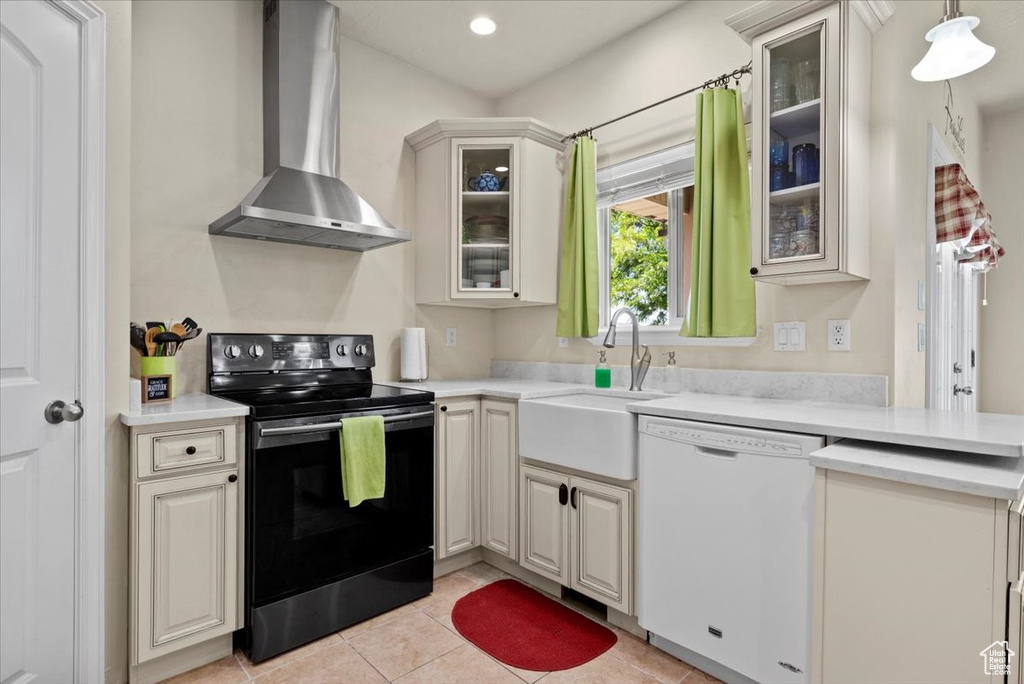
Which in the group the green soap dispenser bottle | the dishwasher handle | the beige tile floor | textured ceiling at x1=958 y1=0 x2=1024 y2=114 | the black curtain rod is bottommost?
the beige tile floor

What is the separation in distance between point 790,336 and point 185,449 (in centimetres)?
235

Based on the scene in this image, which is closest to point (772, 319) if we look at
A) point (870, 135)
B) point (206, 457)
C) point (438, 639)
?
point (870, 135)

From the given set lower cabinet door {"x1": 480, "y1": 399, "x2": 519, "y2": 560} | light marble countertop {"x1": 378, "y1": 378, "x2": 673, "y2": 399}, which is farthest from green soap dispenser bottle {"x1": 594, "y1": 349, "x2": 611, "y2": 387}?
lower cabinet door {"x1": 480, "y1": 399, "x2": 519, "y2": 560}

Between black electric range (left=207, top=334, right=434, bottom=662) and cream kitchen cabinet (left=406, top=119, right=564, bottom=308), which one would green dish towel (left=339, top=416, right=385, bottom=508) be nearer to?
black electric range (left=207, top=334, right=434, bottom=662)

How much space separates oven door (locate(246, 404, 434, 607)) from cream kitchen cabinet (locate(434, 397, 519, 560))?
14cm

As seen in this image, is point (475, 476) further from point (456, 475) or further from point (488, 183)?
point (488, 183)

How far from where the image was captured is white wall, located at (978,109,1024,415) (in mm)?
3951

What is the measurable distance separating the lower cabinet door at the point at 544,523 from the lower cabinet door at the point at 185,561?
1.18m

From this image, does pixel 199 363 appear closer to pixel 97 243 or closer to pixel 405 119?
pixel 97 243

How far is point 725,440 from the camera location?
1750 mm

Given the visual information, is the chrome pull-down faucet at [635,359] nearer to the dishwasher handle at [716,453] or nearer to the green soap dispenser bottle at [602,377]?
the green soap dispenser bottle at [602,377]

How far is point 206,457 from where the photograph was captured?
189 cm

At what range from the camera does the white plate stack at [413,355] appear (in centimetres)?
303

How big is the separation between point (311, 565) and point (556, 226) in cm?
213
